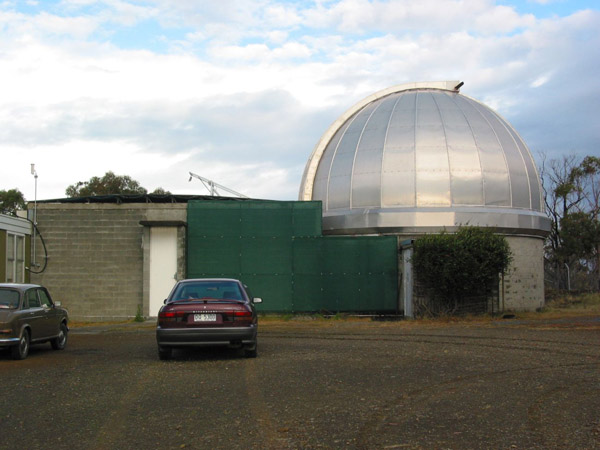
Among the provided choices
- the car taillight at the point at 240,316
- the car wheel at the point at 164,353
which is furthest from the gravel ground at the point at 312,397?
the car taillight at the point at 240,316

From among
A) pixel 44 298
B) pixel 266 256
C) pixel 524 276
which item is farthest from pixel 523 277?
pixel 44 298

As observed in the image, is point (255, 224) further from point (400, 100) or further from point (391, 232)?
point (400, 100)

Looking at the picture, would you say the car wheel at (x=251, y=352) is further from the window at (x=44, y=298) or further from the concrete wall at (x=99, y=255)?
the concrete wall at (x=99, y=255)

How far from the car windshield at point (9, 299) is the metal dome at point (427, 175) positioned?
15.4m

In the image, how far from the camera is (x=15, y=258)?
75.9 feet

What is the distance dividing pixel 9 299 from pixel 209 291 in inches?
146

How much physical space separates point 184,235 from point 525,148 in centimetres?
1448

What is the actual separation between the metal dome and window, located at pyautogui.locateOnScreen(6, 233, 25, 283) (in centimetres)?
1110

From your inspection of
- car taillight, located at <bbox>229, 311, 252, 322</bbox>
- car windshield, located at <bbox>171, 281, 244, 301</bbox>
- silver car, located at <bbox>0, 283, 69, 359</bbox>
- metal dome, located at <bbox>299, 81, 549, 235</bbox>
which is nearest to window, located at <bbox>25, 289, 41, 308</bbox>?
silver car, located at <bbox>0, 283, 69, 359</bbox>

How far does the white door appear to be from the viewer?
23.9m

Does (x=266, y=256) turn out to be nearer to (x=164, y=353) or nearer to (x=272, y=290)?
(x=272, y=290)

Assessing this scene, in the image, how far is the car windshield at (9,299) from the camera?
41.5 feet

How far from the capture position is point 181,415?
734 centimetres

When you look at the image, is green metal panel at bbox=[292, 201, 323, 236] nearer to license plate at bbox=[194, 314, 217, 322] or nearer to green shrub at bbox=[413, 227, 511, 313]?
green shrub at bbox=[413, 227, 511, 313]
